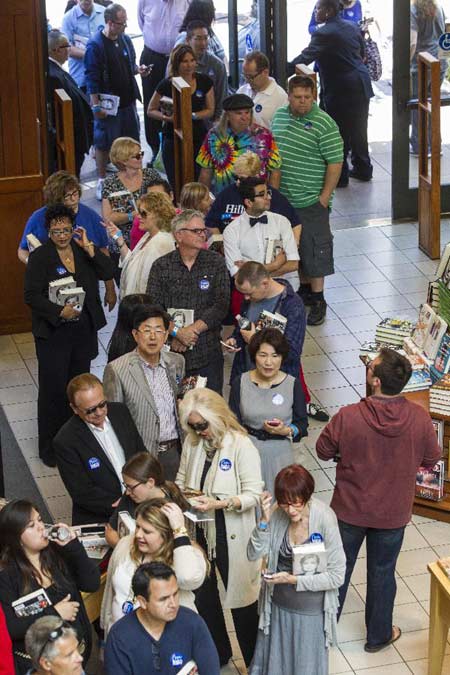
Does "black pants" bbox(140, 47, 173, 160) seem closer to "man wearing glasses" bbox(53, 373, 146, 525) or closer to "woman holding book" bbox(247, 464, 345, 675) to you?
"man wearing glasses" bbox(53, 373, 146, 525)

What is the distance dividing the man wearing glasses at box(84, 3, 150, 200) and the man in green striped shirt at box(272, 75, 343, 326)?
318cm

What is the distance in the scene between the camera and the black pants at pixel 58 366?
817 centimetres

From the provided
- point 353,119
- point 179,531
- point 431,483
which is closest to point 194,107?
point 353,119

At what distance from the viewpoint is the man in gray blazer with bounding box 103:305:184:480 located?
6883mm

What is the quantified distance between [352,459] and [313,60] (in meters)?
6.68

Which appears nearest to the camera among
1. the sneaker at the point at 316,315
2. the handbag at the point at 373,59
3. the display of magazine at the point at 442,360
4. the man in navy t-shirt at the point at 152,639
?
the man in navy t-shirt at the point at 152,639

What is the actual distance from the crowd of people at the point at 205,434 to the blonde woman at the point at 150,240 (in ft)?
0.04

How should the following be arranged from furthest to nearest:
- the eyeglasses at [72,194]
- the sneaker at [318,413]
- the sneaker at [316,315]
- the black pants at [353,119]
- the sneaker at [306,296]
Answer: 1. the black pants at [353,119]
2. the sneaker at [306,296]
3. the sneaker at [316,315]
4. the sneaker at [318,413]
5. the eyeglasses at [72,194]

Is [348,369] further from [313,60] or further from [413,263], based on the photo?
[313,60]

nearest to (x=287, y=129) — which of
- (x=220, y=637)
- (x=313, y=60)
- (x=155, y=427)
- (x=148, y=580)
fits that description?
(x=313, y=60)

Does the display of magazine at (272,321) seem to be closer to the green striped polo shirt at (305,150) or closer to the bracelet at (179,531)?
the bracelet at (179,531)

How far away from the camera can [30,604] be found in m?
5.39

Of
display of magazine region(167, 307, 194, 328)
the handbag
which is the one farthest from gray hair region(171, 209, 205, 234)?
the handbag

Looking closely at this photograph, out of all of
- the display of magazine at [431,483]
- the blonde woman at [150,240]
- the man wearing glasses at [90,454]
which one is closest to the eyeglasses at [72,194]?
the blonde woman at [150,240]
